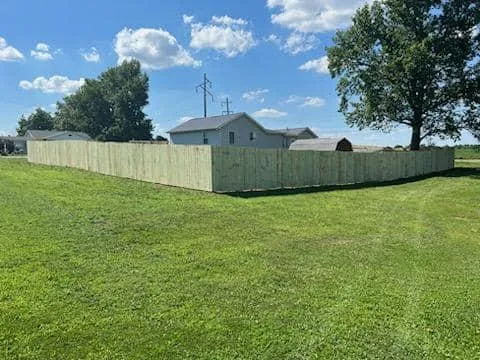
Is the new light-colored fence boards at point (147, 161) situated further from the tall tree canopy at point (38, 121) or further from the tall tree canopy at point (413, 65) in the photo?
the tall tree canopy at point (38, 121)

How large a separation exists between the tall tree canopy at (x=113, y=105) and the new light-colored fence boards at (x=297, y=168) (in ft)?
165

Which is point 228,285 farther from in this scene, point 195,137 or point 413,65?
point 195,137

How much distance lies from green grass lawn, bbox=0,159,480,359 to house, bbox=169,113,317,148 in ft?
83.7

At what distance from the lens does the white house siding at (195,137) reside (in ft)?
116

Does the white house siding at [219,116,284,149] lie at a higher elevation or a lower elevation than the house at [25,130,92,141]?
lower

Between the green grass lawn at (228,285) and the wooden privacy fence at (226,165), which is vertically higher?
the wooden privacy fence at (226,165)

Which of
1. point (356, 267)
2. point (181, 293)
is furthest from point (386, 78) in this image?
point (181, 293)

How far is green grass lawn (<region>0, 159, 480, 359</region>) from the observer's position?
362cm

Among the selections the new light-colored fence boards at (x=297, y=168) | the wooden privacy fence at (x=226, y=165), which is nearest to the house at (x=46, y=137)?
the wooden privacy fence at (x=226, y=165)

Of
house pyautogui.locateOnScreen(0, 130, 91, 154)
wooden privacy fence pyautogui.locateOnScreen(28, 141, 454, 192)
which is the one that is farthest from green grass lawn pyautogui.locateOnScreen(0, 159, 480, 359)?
house pyautogui.locateOnScreen(0, 130, 91, 154)

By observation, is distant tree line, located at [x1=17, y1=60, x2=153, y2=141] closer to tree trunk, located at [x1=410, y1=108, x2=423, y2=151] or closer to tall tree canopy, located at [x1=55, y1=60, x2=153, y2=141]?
tall tree canopy, located at [x1=55, y1=60, x2=153, y2=141]

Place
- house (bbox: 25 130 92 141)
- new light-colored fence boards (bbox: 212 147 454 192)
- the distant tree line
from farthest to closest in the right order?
the distant tree line → house (bbox: 25 130 92 141) → new light-colored fence boards (bbox: 212 147 454 192)

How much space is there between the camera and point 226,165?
46.3 ft

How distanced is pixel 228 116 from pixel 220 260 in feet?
101
